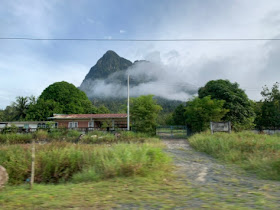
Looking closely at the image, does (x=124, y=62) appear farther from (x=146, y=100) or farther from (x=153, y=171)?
(x=153, y=171)

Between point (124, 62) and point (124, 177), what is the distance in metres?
194

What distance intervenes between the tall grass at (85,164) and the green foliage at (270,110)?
35.9 meters

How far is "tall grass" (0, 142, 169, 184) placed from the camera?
5340 millimetres

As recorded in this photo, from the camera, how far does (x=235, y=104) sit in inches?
1007

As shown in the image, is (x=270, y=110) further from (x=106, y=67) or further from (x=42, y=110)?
(x=106, y=67)

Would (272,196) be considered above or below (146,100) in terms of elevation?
below

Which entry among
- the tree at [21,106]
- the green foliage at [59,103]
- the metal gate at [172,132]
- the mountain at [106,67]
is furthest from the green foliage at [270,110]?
the mountain at [106,67]

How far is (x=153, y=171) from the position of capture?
5.54 meters

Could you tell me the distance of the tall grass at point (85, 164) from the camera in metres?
5.34

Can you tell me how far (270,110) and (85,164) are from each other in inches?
1520

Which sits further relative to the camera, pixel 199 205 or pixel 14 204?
pixel 14 204

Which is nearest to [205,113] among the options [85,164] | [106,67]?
[85,164]

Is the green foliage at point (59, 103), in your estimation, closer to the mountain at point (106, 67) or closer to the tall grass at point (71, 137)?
the tall grass at point (71, 137)

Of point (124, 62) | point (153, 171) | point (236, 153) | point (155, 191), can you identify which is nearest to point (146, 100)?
point (236, 153)
